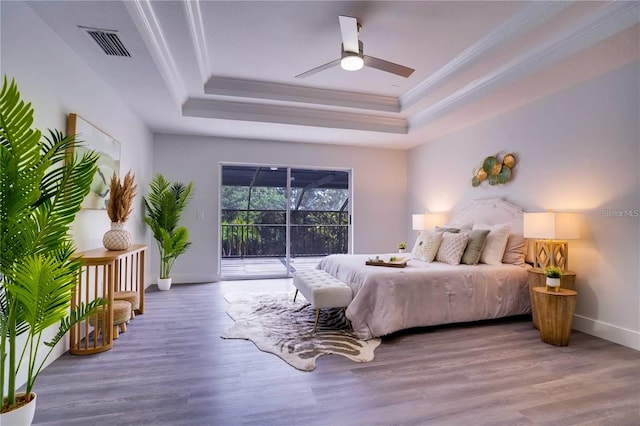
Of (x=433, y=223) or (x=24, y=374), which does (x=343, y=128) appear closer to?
(x=433, y=223)

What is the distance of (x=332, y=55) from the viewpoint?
3.33m

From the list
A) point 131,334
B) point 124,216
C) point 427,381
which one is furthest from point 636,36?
point 131,334

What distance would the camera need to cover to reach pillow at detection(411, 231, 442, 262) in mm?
3814

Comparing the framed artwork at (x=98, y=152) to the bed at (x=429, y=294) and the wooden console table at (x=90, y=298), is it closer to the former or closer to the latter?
the wooden console table at (x=90, y=298)

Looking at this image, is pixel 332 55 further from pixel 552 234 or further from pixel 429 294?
pixel 552 234

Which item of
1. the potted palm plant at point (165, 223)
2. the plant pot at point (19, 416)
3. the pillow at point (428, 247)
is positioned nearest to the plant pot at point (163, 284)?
the potted palm plant at point (165, 223)

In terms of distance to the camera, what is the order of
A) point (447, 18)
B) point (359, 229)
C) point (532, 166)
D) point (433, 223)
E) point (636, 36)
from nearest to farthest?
point (636, 36), point (447, 18), point (532, 166), point (433, 223), point (359, 229)

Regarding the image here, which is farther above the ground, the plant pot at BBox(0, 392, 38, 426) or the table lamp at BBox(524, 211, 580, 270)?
the table lamp at BBox(524, 211, 580, 270)

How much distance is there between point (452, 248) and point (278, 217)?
327 cm

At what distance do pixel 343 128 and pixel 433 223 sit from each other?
85.9 inches

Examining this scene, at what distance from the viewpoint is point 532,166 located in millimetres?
3713

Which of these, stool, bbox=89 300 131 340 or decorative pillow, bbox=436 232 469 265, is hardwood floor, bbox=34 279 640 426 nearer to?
stool, bbox=89 300 131 340

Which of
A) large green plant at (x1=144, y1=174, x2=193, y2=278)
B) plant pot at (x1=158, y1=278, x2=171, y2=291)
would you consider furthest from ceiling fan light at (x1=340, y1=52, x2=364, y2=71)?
plant pot at (x1=158, y1=278, x2=171, y2=291)

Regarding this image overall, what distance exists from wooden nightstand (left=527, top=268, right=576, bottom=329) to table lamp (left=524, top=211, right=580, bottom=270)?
0.17 m
